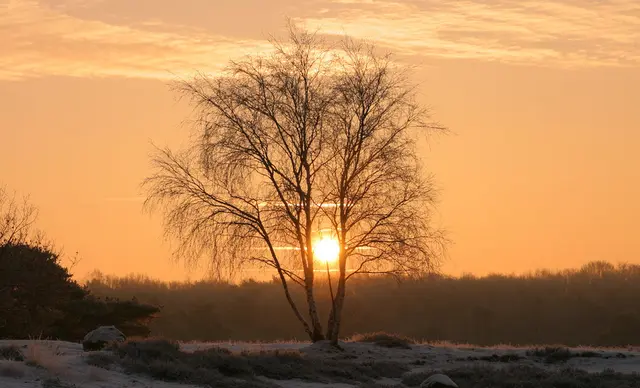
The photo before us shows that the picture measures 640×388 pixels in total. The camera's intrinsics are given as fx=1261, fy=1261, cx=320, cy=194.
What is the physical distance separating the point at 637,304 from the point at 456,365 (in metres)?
46.8

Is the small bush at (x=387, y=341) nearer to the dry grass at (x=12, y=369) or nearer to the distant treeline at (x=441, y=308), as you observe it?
the dry grass at (x=12, y=369)

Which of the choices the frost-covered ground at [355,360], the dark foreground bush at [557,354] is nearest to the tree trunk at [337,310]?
the frost-covered ground at [355,360]

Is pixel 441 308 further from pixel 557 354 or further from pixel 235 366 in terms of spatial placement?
pixel 235 366

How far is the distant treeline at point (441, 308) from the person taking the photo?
81438 millimetres

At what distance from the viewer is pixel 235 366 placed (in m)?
33.0

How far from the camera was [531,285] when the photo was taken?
9300 cm

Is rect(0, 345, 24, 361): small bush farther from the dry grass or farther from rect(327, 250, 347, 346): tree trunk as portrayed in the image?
rect(327, 250, 347, 346): tree trunk

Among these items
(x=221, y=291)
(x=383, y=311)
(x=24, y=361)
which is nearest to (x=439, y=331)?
(x=383, y=311)

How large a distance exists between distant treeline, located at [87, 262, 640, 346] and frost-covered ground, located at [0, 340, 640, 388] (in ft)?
110

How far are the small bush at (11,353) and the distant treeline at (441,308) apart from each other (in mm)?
48131

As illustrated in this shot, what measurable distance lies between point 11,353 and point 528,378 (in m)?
Answer: 14.9

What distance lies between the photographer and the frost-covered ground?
2717cm

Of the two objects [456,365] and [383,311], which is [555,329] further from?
[456,365]

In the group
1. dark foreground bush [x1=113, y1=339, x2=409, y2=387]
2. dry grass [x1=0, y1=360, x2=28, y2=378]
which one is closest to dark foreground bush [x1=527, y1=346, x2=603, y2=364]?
dark foreground bush [x1=113, y1=339, x2=409, y2=387]
